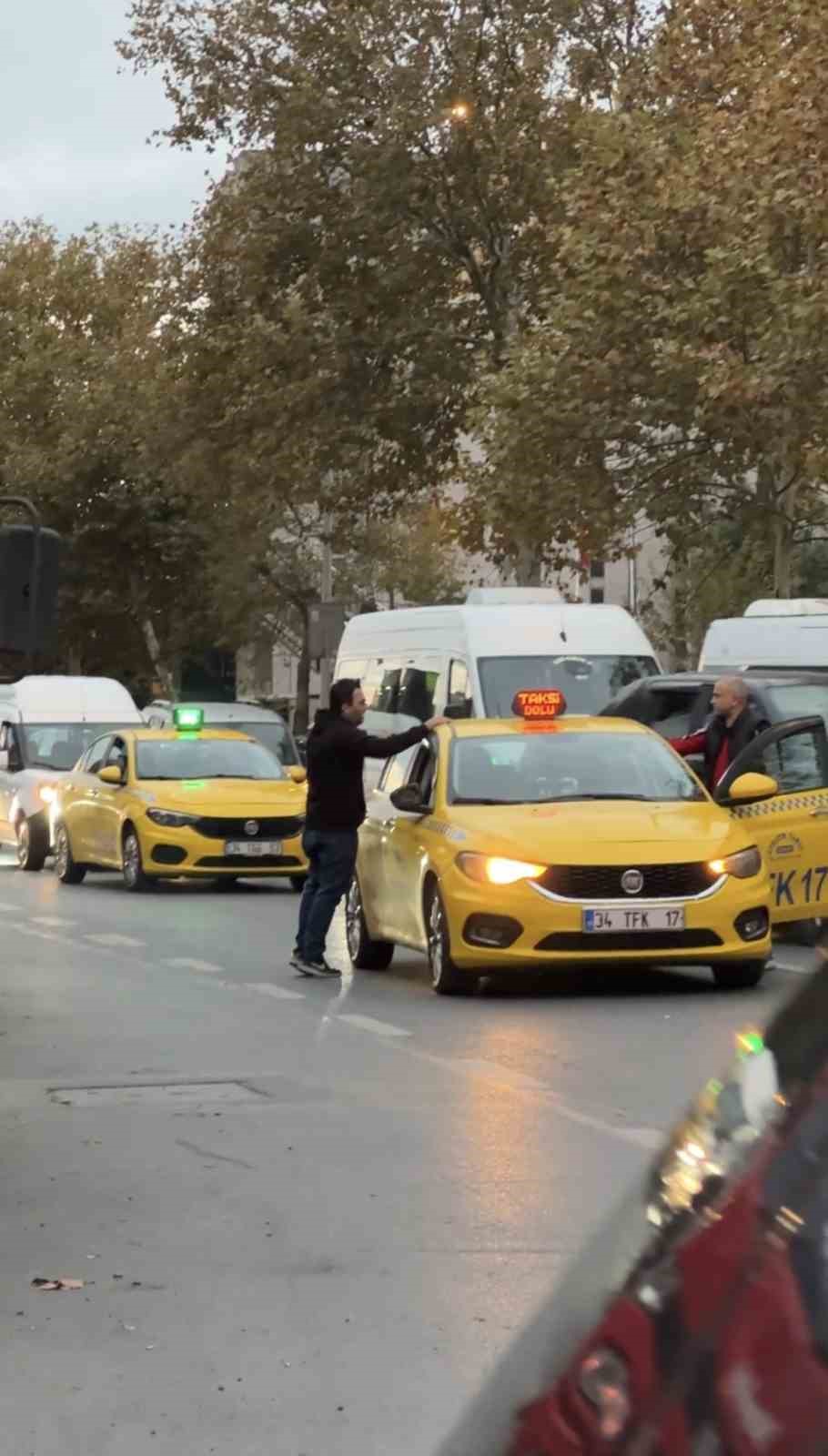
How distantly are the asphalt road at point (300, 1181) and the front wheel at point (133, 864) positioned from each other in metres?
9.25

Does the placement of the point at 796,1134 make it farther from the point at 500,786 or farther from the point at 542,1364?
the point at 500,786

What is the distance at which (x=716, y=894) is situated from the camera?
580 inches

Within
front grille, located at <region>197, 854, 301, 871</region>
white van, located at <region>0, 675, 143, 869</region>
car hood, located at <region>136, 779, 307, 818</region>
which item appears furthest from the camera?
white van, located at <region>0, 675, 143, 869</region>

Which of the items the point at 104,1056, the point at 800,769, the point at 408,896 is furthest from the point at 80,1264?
the point at 800,769

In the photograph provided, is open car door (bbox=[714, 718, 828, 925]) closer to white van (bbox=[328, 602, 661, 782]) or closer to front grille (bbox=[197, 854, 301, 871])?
front grille (bbox=[197, 854, 301, 871])

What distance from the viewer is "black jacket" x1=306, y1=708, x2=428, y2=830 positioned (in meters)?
16.1

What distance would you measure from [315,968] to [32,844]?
616 inches

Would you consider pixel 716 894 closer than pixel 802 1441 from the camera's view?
No

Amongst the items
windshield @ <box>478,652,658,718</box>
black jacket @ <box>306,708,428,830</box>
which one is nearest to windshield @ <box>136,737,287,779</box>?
windshield @ <box>478,652,658,718</box>

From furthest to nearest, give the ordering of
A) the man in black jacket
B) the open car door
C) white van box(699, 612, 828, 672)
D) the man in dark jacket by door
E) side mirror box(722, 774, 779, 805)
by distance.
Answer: white van box(699, 612, 828, 672), the man in dark jacket by door, the open car door, the man in black jacket, side mirror box(722, 774, 779, 805)

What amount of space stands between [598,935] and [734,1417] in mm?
13295

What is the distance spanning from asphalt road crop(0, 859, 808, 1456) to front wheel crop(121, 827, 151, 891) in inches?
364

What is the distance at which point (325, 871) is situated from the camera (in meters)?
16.2

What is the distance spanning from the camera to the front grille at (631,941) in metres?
14.7
